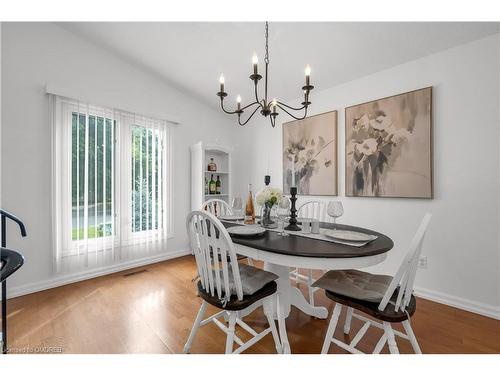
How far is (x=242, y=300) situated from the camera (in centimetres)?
128

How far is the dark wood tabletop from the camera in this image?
1178 millimetres

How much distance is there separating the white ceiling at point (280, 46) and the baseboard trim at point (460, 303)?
7.22 feet

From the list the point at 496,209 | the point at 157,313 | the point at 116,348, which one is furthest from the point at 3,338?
the point at 496,209

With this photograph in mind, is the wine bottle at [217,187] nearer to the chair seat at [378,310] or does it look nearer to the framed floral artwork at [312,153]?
the framed floral artwork at [312,153]

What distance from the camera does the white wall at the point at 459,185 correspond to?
1.89 m

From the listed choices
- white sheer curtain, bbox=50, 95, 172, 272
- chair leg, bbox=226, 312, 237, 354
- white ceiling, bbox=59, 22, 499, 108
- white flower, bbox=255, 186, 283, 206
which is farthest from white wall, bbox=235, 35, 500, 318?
white sheer curtain, bbox=50, 95, 172, 272

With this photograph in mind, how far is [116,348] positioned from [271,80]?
296cm

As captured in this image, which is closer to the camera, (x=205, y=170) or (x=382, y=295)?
(x=382, y=295)

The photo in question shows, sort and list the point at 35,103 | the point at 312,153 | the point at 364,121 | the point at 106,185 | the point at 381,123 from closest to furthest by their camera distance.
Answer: the point at 35,103, the point at 381,123, the point at 364,121, the point at 106,185, the point at 312,153

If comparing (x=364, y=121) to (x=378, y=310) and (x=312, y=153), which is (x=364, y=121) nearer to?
(x=312, y=153)

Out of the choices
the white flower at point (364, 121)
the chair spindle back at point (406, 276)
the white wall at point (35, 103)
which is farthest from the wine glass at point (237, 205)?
the white wall at point (35, 103)

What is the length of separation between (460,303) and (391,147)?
1497mm

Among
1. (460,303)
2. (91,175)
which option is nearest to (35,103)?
(91,175)

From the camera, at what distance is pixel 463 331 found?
66.9 inches
